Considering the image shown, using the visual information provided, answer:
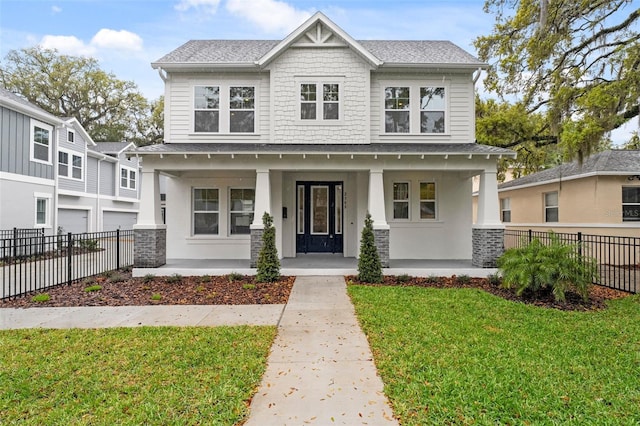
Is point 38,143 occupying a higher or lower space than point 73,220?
higher

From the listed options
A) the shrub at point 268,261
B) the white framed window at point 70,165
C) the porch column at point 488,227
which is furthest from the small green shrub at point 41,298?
the white framed window at point 70,165

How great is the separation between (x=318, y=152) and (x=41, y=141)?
14533 mm

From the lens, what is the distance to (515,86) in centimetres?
1270

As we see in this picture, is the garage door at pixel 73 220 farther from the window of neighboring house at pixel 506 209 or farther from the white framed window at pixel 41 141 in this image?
the window of neighboring house at pixel 506 209

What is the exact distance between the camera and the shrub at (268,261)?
859cm

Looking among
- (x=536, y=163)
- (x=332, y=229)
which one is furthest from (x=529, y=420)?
(x=536, y=163)

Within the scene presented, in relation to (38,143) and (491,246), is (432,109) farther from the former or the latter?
(38,143)

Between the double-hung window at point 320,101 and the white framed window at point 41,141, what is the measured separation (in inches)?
513

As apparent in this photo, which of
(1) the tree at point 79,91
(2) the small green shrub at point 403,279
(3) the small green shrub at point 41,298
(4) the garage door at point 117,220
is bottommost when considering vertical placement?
(3) the small green shrub at point 41,298

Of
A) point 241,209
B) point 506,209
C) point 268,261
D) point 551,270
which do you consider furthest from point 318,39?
point 506,209

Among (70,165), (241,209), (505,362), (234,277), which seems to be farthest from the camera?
(70,165)

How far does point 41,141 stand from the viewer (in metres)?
15.9

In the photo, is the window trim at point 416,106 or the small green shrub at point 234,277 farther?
the window trim at point 416,106

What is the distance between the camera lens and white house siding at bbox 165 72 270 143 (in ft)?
34.7
